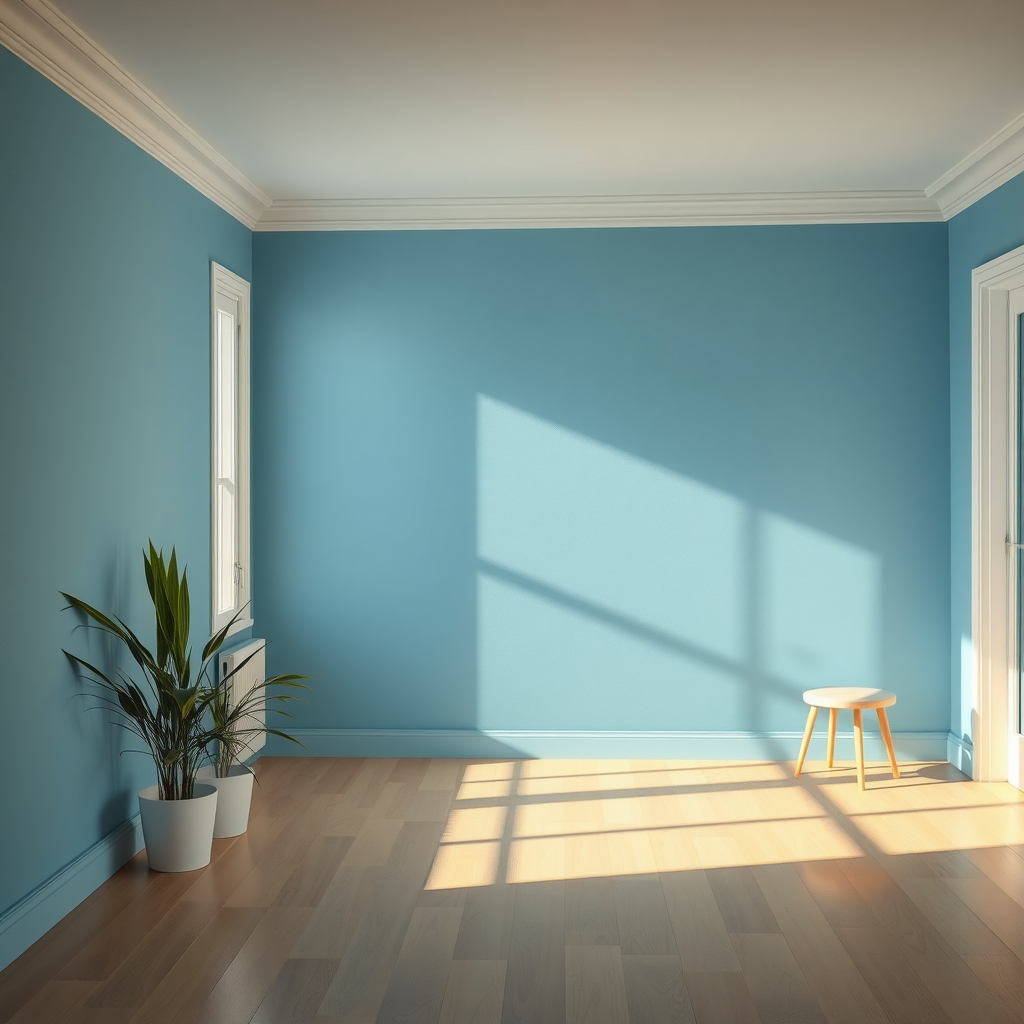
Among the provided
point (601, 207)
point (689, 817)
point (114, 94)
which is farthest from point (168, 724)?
point (601, 207)

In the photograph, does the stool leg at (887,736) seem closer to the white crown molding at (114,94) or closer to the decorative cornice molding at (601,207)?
the decorative cornice molding at (601,207)

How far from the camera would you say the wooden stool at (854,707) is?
4.31 metres

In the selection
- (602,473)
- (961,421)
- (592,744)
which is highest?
(961,421)

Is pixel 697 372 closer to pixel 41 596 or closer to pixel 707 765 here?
pixel 707 765

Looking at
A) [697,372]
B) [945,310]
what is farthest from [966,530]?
[697,372]

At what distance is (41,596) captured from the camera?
293cm

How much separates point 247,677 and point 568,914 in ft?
6.86

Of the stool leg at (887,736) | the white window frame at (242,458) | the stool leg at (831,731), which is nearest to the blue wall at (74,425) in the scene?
the white window frame at (242,458)

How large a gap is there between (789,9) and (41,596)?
2724mm

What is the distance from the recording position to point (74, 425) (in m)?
3.14

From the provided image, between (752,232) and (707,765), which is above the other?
(752,232)

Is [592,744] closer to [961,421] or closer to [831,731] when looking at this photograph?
[831,731]

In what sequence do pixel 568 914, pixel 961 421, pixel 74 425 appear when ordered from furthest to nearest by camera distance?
pixel 961 421, pixel 74 425, pixel 568 914

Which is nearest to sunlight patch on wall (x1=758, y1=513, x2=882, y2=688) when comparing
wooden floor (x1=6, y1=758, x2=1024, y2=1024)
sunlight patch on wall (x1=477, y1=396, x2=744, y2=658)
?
sunlight patch on wall (x1=477, y1=396, x2=744, y2=658)
